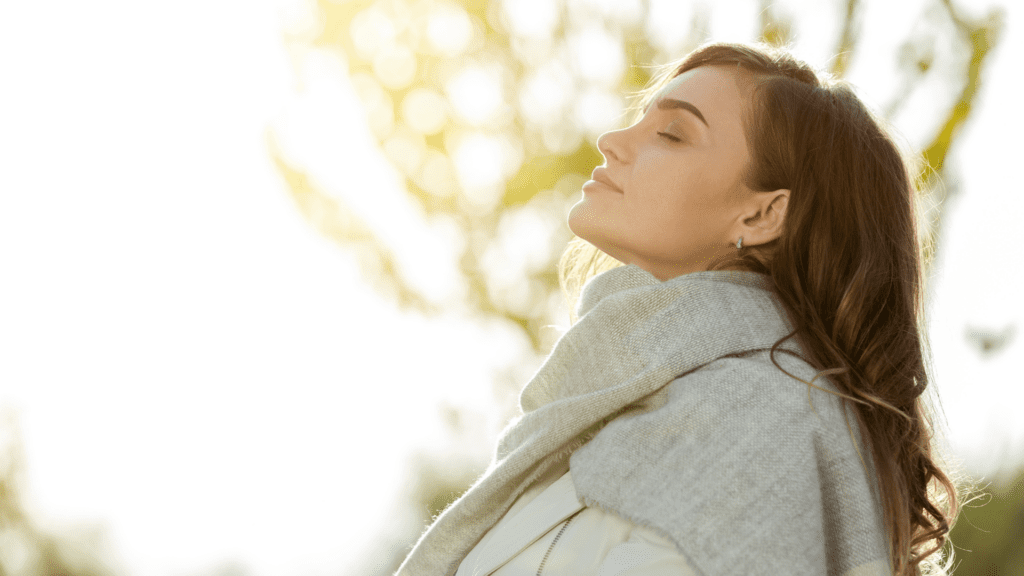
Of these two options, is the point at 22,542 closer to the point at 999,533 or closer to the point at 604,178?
the point at 604,178

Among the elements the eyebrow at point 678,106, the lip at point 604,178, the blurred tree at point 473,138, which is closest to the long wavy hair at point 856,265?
the eyebrow at point 678,106

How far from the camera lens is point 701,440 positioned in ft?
4.47

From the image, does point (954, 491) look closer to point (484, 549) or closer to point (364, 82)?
point (484, 549)

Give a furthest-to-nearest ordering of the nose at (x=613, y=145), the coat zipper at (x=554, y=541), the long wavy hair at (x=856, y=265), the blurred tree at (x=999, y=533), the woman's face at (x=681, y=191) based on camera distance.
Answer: the blurred tree at (x=999, y=533) → the nose at (x=613, y=145) → the woman's face at (x=681, y=191) → the long wavy hair at (x=856, y=265) → the coat zipper at (x=554, y=541)

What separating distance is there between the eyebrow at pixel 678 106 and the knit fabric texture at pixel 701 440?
410mm

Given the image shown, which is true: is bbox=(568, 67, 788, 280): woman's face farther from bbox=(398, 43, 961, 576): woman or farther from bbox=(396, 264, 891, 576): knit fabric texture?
bbox=(396, 264, 891, 576): knit fabric texture

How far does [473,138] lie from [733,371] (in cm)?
586

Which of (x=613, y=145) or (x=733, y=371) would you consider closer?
(x=733, y=371)

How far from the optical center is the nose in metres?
1.93

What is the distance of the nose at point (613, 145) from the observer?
6.34 feet

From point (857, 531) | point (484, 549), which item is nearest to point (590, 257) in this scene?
point (484, 549)

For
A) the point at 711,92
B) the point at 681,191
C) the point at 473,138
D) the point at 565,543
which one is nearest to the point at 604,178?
the point at 681,191

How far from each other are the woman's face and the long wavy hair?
0.12 ft

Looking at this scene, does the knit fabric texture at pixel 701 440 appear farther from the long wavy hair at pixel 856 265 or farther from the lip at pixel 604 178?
the lip at pixel 604 178
